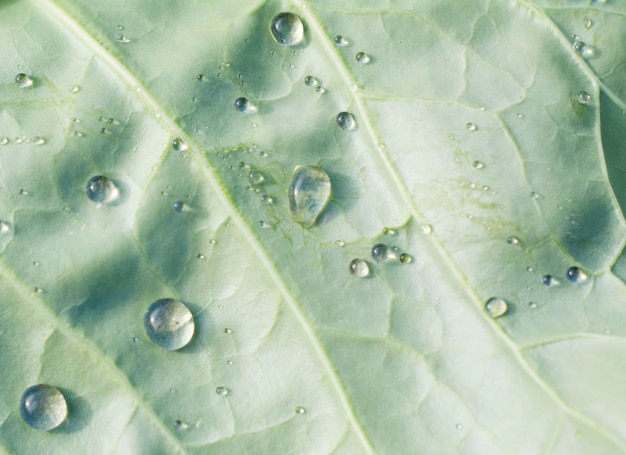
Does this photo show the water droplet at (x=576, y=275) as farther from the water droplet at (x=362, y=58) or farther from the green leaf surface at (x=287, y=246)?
the water droplet at (x=362, y=58)

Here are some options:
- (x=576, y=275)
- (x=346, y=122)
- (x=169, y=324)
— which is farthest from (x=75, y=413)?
(x=576, y=275)

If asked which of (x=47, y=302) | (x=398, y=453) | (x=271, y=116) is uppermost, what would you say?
(x=271, y=116)

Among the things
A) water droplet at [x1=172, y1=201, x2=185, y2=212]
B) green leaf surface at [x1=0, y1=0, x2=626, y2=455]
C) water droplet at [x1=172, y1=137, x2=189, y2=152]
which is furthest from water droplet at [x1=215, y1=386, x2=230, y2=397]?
water droplet at [x1=172, y1=137, x2=189, y2=152]

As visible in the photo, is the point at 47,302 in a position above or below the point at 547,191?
below

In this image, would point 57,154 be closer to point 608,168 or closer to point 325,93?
point 325,93

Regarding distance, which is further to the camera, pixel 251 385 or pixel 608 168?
pixel 608 168

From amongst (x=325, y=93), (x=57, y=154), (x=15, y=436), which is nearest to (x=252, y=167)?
(x=325, y=93)
